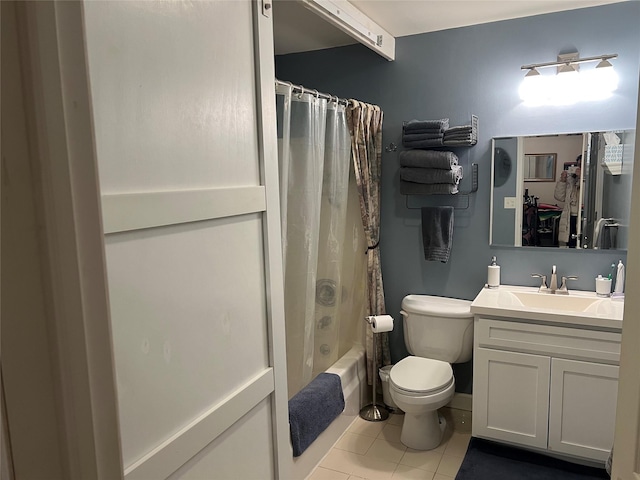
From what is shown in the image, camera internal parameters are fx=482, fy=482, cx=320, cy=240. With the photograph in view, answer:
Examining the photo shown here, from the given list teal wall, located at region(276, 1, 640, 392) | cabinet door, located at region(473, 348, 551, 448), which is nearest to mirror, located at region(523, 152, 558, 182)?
teal wall, located at region(276, 1, 640, 392)

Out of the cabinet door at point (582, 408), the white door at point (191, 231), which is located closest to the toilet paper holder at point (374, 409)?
the cabinet door at point (582, 408)

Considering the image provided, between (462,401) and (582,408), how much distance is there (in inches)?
35.8

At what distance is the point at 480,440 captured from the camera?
2.75 meters

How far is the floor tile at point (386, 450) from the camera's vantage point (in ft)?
9.01

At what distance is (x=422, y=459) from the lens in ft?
8.92

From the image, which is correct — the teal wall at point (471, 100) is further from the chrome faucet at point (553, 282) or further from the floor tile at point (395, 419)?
the floor tile at point (395, 419)

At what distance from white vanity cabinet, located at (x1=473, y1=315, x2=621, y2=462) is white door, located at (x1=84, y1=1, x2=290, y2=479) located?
1.38 m

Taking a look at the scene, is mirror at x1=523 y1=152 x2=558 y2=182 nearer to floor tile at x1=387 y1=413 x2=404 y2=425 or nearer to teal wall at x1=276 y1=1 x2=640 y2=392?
teal wall at x1=276 y1=1 x2=640 y2=392

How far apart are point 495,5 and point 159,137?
7.35 feet

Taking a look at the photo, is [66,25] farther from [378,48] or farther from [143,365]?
[378,48]

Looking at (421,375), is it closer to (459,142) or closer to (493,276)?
(493,276)

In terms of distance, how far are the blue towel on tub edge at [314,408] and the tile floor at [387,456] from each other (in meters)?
0.26

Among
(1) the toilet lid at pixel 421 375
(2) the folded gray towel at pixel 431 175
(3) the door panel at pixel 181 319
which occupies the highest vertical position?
(2) the folded gray towel at pixel 431 175

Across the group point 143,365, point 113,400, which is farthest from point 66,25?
point 143,365
